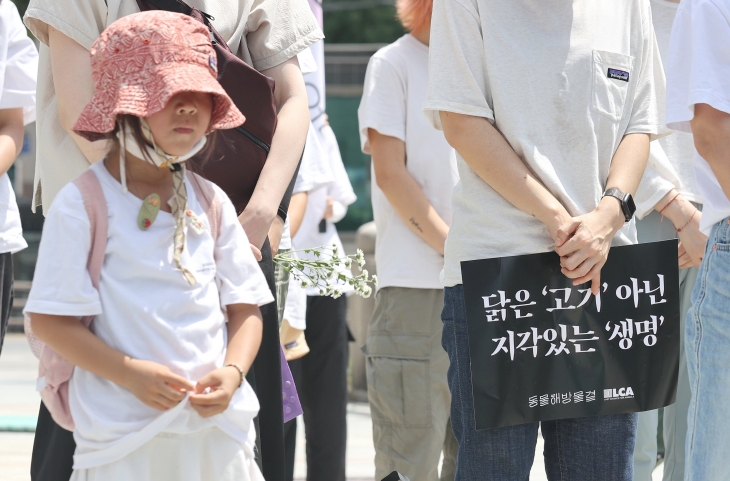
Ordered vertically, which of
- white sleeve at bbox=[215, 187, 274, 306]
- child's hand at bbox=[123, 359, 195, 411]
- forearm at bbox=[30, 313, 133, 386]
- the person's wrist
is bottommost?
child's hand at bbox=[123, 359, 195, 411]

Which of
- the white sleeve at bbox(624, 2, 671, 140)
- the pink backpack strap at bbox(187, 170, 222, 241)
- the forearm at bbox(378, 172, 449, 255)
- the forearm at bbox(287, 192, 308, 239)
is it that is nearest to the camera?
the pink backpack strap at bbox(187, 170, 222, 241)

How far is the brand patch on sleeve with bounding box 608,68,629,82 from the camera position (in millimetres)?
3012

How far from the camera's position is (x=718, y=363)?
9.21 feet

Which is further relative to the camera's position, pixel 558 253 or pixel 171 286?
pixel 558 253

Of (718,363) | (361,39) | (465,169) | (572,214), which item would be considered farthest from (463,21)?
(361,39)

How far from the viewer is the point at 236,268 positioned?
95.9 inches

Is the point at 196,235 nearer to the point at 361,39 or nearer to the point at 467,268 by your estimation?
the point at 467,268

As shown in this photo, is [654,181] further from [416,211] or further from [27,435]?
[27,435]

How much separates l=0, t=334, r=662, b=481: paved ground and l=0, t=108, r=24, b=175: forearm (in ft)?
5.89

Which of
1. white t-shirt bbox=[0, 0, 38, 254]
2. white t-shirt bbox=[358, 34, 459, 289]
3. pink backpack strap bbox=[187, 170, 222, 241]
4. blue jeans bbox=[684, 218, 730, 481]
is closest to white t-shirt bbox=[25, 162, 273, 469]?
pink backpack strap bbox=[187, 170, 222, 241]

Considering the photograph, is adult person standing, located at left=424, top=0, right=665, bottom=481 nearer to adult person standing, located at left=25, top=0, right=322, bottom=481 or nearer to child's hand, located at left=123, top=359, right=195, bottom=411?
adult person standing, located at left=25, top=0, right=322, bottom=481

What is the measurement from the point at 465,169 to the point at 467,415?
0.71 m

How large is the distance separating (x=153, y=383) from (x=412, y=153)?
225 centimetres

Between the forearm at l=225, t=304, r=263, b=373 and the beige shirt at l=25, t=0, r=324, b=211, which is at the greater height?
the beige shirt at l=25, t=0, r=324, b=211
